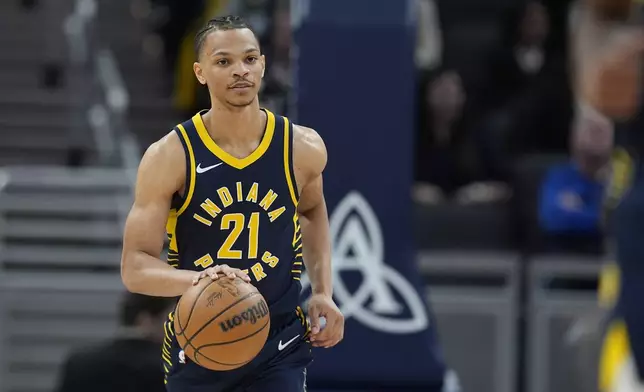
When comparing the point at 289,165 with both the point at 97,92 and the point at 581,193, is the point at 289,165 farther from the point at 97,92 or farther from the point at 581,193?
the point at 97,92

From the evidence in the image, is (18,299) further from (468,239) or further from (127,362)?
(468,239)

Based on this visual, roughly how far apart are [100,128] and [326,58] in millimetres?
4499

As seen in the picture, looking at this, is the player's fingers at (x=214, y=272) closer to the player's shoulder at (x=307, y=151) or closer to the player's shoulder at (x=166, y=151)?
the player's shoulder at (x=166, y=151)

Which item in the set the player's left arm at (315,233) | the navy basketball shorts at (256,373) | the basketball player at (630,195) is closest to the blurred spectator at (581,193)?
the basketball player at (630,195)

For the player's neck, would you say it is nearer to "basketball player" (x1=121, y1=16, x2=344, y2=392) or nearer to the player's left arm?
"basketball player" (x1=121, y1=16, x2=344, y2=392)

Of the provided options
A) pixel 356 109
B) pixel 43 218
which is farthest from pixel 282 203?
pixel 43 218

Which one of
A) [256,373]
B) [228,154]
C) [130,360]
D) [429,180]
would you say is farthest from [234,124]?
[429,180]

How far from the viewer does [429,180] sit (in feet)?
34.0

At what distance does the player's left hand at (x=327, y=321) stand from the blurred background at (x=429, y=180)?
6.92 ft

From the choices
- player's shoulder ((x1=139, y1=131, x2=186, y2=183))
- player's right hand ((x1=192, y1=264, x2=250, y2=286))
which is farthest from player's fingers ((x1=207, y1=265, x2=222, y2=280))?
player's shoulder ((x1=139, y1=131, x2=186, y2=183))

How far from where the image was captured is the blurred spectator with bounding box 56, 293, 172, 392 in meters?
7.25

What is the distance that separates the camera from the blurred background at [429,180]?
301 inches

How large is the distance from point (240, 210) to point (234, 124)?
32 centimetres

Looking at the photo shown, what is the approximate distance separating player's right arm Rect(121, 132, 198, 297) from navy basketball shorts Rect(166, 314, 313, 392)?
1.19 feet
